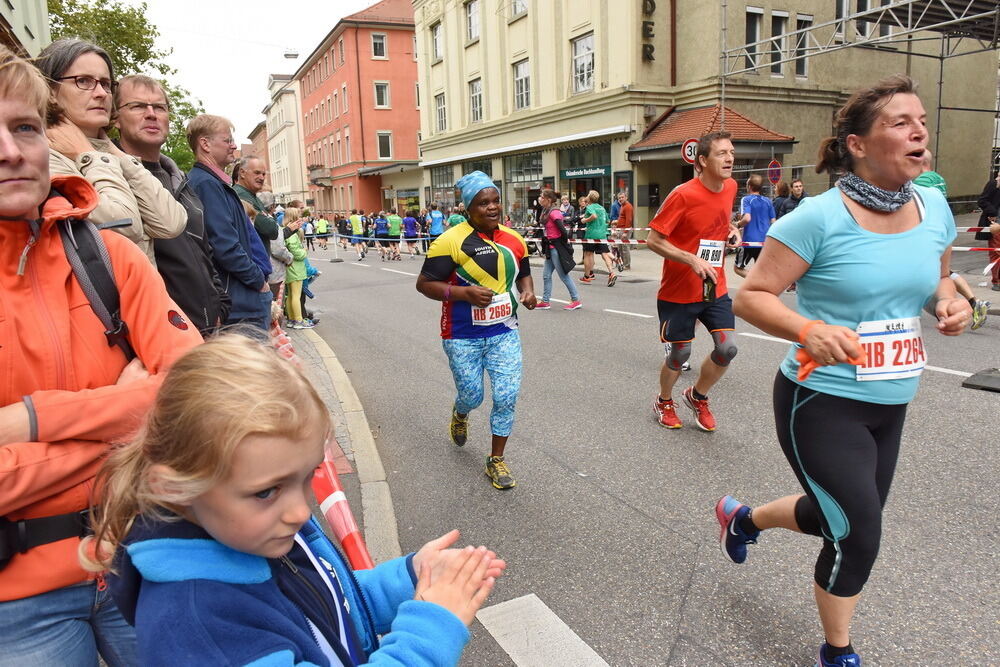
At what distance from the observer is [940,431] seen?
15.9ft

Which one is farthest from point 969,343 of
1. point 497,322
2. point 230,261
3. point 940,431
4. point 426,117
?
point 426,117

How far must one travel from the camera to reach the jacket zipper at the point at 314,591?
48.8 inches

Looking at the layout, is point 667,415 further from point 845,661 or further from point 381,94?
point 381,94

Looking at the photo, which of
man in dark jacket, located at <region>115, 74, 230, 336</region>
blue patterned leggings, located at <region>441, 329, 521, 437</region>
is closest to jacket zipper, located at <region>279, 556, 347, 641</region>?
man in dark jacket, located at <region>115, 74, 230, 336</region>

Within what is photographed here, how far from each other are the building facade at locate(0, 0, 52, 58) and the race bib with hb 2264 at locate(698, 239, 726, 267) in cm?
995

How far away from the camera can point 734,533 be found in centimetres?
307

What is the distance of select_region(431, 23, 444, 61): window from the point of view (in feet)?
114

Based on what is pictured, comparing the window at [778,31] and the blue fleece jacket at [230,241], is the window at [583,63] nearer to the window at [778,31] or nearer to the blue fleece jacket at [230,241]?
the window at [778,31]

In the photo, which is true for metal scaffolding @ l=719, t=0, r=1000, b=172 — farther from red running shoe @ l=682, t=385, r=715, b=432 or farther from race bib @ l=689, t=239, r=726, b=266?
red running shoe @ l=682, t=385, r=715, b=432

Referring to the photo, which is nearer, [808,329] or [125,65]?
[808,329]

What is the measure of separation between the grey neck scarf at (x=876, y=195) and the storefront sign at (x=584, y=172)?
2243 cm

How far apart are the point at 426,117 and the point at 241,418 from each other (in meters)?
38.1

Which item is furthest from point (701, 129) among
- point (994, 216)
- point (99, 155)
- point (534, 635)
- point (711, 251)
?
point (99, 155)

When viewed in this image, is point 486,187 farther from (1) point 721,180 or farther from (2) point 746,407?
(2) point 746,407
